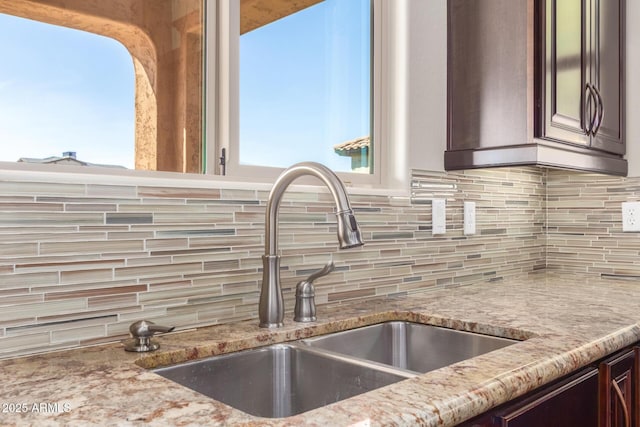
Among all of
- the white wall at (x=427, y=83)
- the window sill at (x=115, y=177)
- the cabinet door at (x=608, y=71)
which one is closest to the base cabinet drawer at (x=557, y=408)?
the window sill at (x=115, y=177)

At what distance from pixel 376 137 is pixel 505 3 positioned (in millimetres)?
562

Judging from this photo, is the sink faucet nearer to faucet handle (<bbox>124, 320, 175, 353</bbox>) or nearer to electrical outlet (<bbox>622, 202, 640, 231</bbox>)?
faucet handle (<bbox>124, 320, 175, 353</bbox>)

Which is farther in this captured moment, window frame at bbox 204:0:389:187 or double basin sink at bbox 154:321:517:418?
window frame at bbox 204:0:389:187

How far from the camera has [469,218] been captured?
1.94m

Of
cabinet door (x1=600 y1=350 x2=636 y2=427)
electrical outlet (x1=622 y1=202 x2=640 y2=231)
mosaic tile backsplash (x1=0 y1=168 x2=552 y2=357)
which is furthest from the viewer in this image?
electrical outlet (x1=622 y1=202 x2=640 y2=231)

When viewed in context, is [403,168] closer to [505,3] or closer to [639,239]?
[505,3]

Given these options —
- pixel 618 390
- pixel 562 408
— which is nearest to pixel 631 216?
pixel 618 390

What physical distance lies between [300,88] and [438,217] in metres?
0.63

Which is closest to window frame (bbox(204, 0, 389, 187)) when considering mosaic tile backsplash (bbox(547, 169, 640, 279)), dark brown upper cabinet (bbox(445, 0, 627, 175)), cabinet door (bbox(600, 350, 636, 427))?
dark brown upper cabinet (bbox(445, 0, 627, 175))

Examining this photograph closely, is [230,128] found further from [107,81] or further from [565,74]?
[565,74]

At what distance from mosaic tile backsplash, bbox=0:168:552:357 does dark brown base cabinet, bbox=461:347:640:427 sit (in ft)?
2.01

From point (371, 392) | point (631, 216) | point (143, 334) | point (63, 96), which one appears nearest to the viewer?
point (371, 392)

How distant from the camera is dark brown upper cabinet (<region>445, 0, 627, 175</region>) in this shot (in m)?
1.63

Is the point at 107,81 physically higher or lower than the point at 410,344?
higher
